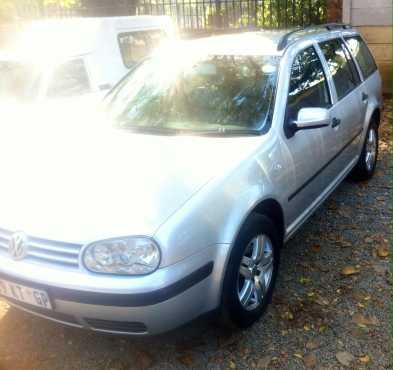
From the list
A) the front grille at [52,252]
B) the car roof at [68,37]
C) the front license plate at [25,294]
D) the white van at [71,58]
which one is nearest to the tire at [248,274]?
the front grille at [52,252]

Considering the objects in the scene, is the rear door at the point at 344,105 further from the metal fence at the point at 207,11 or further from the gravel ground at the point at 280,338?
the metal fence at the point at 207,11

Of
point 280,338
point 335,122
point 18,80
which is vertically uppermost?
point 18,80

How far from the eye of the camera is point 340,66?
437 cm

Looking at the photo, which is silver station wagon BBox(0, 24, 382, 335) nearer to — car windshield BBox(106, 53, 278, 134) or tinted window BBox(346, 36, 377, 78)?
car windshield BBox(106, 53, 278, 134)

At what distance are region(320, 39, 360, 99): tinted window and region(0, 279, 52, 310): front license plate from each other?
284 cm

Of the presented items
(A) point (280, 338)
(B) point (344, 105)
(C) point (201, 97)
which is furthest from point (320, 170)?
(A) point (280, 338)

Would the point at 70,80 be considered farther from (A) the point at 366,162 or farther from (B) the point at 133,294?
(B) the point at 133,294

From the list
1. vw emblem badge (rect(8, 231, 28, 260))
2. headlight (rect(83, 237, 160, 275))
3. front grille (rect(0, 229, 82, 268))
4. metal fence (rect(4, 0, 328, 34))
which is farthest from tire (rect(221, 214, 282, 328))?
metal fence (rect(4, 0, 328, 34))

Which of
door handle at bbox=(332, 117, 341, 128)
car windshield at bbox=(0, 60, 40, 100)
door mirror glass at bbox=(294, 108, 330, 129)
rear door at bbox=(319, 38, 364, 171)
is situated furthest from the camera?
car windshield at bbox=(0, 60, 40, 100)

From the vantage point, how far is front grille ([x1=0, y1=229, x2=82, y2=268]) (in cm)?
238

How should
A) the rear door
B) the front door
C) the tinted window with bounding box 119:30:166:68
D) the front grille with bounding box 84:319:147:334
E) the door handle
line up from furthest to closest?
the tinted window with bounding box 119:30:166:68 → the rear door → the door handle → the front door → the front grille with bounding box 84:319:147:334

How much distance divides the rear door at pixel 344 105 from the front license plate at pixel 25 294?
2.36 meters

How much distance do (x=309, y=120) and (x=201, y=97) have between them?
0.74 meters

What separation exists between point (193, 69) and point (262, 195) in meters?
1.28
